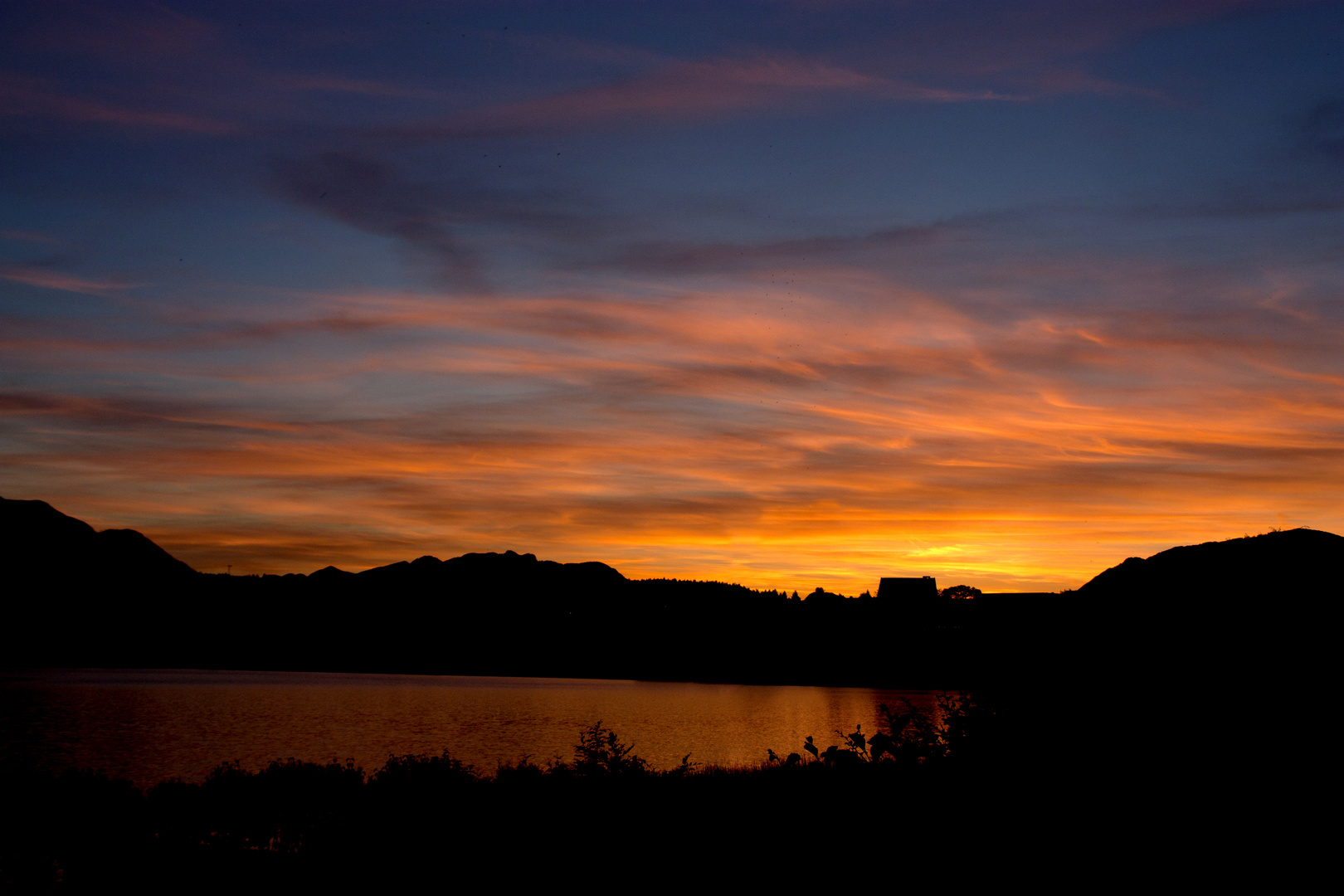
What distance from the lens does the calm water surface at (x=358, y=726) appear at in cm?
7838

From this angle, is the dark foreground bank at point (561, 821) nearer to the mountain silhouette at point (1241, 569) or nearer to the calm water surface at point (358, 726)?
the mountain silhouette at point (1241, 569)

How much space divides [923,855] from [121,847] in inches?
1224

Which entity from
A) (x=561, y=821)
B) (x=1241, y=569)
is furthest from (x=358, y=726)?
(x=1241, y=569)

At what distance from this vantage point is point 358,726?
108 m

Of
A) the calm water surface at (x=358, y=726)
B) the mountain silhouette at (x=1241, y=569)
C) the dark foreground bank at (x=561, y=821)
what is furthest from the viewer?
the calm water surface at (x=358, y=726)

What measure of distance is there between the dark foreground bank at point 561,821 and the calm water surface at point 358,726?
18.7 m

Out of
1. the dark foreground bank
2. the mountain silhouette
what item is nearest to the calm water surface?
the dark foreground bank

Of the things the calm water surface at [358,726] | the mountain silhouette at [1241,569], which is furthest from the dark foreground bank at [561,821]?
the calm water surface at [358,726]

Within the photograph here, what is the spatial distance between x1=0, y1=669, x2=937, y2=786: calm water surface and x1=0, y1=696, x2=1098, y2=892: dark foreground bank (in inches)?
736

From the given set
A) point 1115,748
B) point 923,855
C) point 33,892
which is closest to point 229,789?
point 33,892

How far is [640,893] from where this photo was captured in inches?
998

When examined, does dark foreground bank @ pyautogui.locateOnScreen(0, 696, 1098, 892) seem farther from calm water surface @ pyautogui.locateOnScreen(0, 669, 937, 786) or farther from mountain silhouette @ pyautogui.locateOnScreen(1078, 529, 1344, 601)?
calm water surface @ pyautogui.locateOnScreen(0, 669, 937, 786)

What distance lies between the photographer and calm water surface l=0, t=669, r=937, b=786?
257ft

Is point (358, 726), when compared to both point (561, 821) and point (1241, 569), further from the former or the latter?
point (1241, 569)
